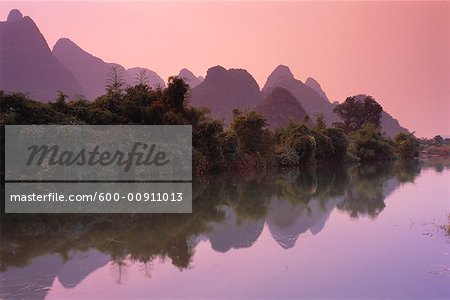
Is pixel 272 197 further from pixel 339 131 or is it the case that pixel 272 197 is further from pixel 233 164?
pixel 339 131

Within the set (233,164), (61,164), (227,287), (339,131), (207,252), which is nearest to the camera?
(227,287)

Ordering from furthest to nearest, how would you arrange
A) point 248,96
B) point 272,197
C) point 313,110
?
1. point 313,110
2. point 248,96
3. point 272,197

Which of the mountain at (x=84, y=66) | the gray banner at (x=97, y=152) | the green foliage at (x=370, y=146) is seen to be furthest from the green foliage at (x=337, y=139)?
the mountain at (x=84, y=66)

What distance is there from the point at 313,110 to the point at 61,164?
383ft

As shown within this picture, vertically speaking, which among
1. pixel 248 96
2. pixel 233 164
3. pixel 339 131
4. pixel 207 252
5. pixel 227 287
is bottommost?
pixel 227 287

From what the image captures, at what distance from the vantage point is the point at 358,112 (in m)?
60.5

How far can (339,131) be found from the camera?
3819 cm

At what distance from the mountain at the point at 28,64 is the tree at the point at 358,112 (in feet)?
187

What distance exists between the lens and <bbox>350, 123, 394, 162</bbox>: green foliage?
44250 mm

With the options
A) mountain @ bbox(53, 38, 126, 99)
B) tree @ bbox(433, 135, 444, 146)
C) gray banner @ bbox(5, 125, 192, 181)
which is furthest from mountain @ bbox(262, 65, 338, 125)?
gray banner @ bbox(5, 125, 192, 181)

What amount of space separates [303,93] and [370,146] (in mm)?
93432

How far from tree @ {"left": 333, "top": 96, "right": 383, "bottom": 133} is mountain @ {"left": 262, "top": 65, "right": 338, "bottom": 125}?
61.0m

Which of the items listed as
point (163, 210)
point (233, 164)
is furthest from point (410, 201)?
point (233, 164)

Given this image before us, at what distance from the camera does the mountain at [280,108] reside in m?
87.9
